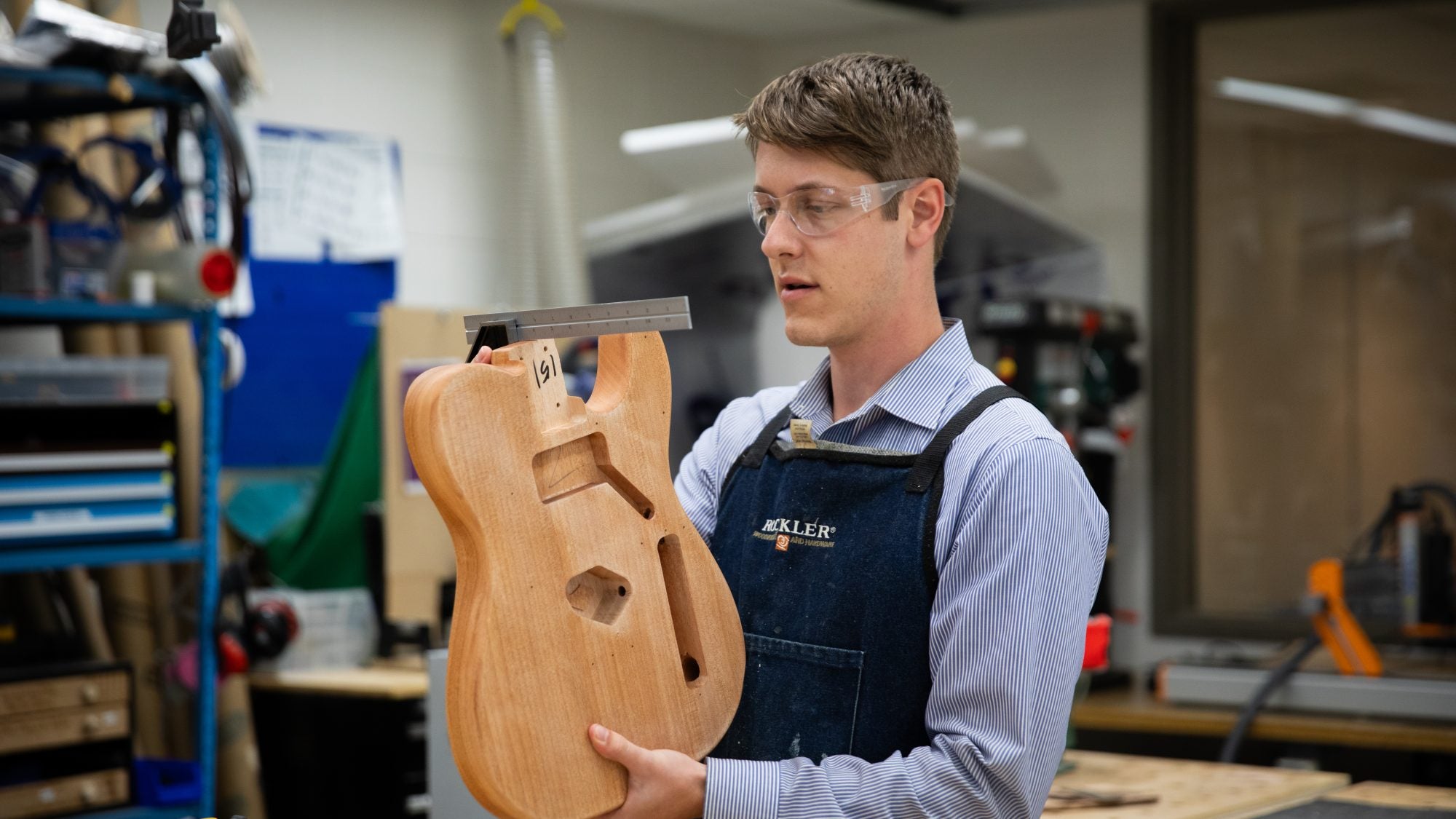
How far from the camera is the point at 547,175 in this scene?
4.53 metres

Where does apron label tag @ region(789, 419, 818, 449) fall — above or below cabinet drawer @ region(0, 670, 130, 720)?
above

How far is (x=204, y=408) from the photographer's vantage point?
329 centimetres

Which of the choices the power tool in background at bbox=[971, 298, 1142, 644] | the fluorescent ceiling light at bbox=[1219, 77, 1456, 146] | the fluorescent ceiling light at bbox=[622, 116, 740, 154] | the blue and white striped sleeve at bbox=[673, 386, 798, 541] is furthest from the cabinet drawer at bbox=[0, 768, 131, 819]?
the fluorescent ceiling light at bbox=[1219, 77, 1456, 146]

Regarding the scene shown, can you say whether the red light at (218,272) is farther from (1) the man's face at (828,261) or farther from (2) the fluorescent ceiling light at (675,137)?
(1) the man's face at (828,261)

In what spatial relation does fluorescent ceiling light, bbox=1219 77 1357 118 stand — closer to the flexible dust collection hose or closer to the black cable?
the black cable

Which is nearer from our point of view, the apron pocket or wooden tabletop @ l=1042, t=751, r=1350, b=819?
the apron pocket

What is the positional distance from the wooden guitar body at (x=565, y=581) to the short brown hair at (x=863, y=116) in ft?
0.86

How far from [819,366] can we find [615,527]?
401mm

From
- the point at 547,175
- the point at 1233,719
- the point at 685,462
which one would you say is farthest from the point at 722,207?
the point at 685,462

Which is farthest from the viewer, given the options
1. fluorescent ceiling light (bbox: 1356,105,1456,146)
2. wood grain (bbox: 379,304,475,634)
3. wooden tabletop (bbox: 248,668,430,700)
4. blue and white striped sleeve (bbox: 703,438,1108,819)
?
fluorescent ceiling light (bbox: 1356,105,1456,146)

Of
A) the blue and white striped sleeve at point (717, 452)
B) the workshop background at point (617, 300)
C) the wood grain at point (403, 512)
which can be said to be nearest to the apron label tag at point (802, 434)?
the blue and white striped sleeve at point (717, 452)

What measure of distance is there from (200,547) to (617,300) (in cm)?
118

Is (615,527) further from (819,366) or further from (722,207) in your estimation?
(722,207)

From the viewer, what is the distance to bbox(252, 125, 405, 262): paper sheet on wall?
4.35 metres
